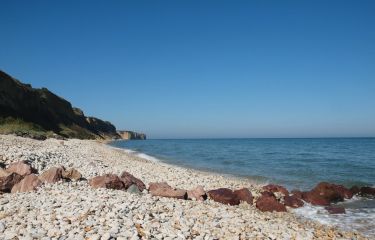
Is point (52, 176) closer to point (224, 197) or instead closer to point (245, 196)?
point (224, 197)

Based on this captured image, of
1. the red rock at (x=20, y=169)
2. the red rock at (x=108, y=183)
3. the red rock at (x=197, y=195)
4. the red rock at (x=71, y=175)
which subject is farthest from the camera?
the red rock at (x=71, y=175)

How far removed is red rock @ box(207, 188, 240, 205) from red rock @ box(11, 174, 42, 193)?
6.23m

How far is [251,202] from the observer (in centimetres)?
1380

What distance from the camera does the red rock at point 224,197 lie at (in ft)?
43.5

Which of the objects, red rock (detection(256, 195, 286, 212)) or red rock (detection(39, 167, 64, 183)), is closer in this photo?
red rock (detection(39, 167, 64, 183))

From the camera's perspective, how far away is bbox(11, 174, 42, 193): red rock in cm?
1142

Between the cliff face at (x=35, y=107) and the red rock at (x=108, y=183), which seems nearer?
the red rock at (x=108, y=183)

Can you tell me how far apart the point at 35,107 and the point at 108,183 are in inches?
2626

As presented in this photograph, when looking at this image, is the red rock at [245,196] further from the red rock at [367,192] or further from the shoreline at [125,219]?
the red rock at [367,192]

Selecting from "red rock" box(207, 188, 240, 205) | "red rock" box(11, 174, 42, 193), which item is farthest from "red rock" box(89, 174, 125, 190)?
"red rock" box(207, 188, 240, 205)

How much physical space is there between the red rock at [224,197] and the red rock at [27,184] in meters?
6.23

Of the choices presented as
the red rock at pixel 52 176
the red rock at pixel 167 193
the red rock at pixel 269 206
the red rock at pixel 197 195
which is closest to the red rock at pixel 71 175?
the red rock at pixel 52 176

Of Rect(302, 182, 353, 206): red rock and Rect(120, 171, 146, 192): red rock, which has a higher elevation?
Rect(120, 171, 146, 192): red rock

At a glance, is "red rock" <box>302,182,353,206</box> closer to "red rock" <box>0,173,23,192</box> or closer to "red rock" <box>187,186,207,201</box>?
"red rock" <box>187,186,207,201</box>
